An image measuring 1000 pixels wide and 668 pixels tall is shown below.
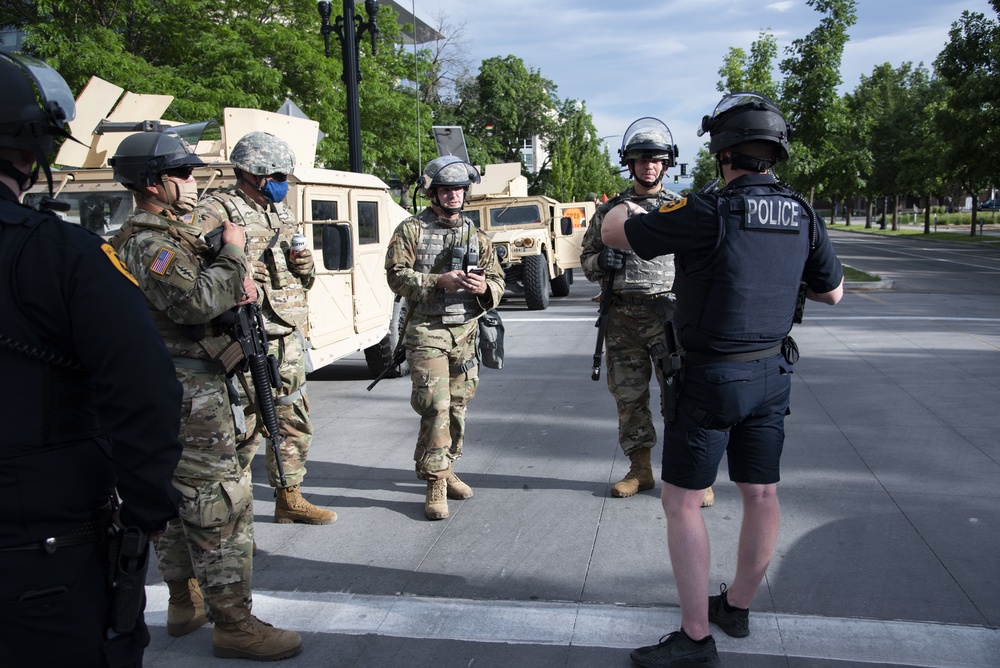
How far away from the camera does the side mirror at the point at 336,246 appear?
18.6ft

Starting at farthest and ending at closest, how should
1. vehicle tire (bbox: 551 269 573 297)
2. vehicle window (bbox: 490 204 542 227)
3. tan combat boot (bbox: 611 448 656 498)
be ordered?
1. vehicle tire (bbox: 551 269 573 297)
2. vehicle window (bbox: 490 204 542 227)
3. tan combat boot (bbox: 611 448 656 498)

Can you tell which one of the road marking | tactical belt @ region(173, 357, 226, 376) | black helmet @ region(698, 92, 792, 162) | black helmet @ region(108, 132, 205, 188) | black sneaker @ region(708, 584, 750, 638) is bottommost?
the road marking

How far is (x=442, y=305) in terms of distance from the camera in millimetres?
4816

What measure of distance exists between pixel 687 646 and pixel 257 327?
2.18 metres

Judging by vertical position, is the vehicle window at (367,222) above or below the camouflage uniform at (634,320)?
above

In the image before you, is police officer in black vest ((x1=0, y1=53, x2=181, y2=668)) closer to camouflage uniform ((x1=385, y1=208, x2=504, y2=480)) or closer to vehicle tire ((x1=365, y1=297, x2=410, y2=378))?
camouflage uniform ((x1=385, y1=208, x2=504, y2=480))

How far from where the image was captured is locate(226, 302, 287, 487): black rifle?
348 centimetres

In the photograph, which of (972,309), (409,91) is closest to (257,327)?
(972,309)

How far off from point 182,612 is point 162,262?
1.46m

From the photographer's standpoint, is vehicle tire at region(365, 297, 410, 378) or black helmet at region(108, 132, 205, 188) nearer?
black helmet at region(108, 132, 205, 188)

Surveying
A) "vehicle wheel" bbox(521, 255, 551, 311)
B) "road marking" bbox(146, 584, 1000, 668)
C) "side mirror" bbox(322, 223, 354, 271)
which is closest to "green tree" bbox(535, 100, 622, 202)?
"vehicle wheel" bbox(521, 255, 551, 311)

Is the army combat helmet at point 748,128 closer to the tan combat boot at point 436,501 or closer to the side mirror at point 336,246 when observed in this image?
the tan combat boot at point 436,501

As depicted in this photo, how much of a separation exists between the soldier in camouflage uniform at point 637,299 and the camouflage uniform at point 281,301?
1652mm

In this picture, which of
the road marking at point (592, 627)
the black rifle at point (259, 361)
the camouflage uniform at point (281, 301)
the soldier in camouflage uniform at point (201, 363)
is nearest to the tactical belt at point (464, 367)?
the camouflage uniform at point (281, 301)
